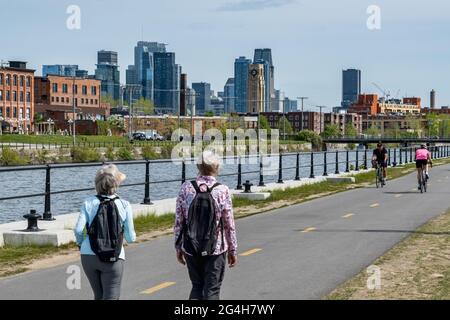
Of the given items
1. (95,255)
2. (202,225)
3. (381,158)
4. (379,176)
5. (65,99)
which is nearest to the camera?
(95,255)

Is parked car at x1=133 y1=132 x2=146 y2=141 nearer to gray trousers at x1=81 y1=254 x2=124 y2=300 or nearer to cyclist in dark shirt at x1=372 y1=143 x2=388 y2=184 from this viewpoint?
cyclist in dark shirt at x1=372 y1=143 x2=388 y2=184

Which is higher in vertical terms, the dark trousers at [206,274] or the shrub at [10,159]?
the dark trousers at [206,274]

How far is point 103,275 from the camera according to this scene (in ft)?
23.0

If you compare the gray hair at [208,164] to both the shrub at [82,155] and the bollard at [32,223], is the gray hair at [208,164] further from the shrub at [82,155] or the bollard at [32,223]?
the shrub at [82,155]

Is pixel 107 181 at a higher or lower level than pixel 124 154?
higher

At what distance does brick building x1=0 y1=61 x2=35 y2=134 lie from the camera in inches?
5482

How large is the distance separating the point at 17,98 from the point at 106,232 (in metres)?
142

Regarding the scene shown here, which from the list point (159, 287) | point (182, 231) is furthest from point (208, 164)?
point (159, 287)

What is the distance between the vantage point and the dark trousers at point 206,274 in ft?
23.6

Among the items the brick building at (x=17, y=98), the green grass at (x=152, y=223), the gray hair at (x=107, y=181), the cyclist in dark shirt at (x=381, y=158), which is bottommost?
the green grass at (x=152, y=223)

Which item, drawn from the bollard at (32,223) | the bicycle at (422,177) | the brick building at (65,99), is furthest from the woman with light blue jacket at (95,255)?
the brick building at (65,99)

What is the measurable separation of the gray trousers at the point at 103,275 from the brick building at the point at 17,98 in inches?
5207

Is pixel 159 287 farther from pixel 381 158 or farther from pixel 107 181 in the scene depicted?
pixel 381 158
